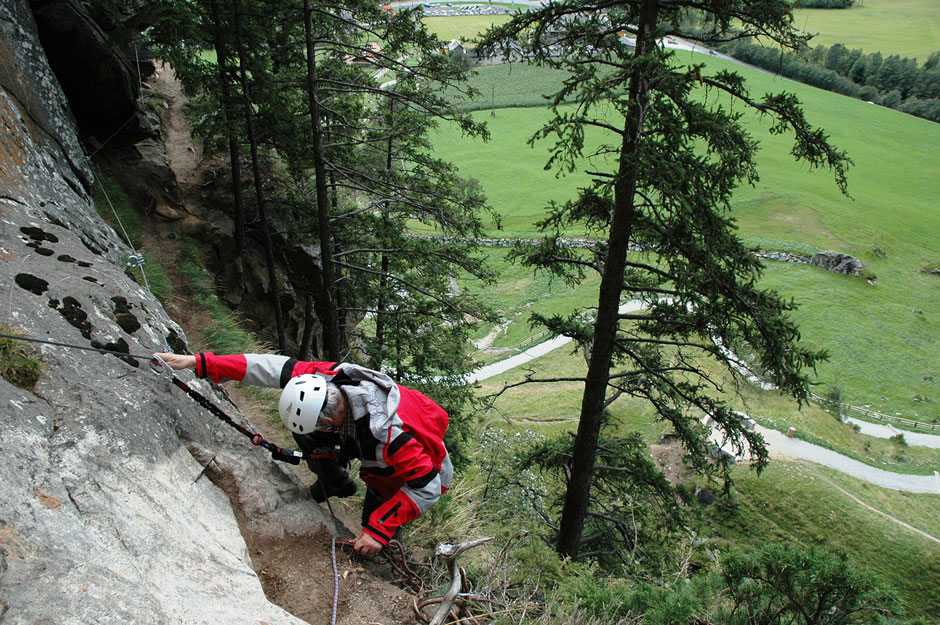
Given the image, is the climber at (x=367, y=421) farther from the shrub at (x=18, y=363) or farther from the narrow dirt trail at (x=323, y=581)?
the shrub at (x=18, y=363)

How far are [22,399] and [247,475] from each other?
1992 mm

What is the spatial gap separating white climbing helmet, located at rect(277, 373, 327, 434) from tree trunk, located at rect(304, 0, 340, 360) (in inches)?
241

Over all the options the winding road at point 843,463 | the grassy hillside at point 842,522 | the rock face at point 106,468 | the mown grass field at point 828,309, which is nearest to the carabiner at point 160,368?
the rock face at point 106,468

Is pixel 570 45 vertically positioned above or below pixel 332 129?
above

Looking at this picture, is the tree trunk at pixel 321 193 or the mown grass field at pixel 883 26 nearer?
the tree trunk at pixel 321 193

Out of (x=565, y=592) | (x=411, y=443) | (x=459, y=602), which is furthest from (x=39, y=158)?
(x=565, y=592)

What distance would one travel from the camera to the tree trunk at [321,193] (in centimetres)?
942

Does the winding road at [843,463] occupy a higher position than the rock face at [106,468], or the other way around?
the rock face at [106,468]

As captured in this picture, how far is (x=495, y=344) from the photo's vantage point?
3866 cm

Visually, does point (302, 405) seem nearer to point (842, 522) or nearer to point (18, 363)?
point (18, 363)

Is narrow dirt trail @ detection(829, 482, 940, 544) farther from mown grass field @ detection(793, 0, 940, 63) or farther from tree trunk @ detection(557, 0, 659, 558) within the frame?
mown grass field @ detection(793, 0, 940, 63)

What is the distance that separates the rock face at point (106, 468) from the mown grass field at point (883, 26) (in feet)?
408

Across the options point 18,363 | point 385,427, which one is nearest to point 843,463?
point 385,427

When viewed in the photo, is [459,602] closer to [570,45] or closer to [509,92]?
[570,45]
